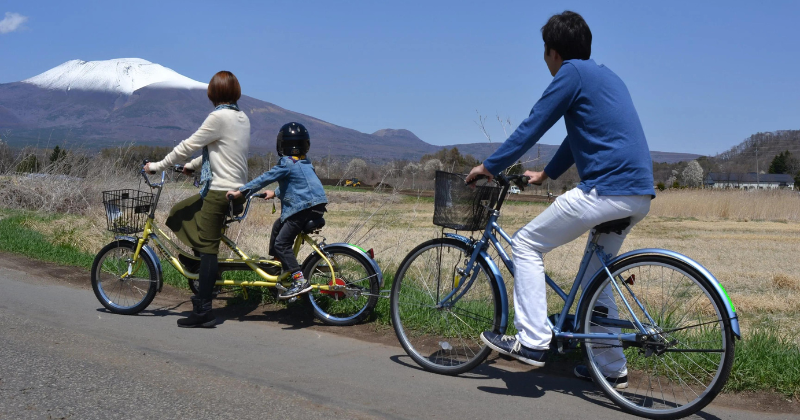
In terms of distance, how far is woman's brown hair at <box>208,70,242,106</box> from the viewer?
624cm

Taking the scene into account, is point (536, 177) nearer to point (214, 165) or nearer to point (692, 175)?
point (214, 165)

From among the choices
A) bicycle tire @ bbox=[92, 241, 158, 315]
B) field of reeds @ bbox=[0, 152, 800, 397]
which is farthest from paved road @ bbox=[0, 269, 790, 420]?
field of reeds @ bbox=[0, 152, 800, 397]

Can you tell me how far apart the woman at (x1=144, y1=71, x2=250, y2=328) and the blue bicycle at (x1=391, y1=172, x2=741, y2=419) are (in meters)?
1.90

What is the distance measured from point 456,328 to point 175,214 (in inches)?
111

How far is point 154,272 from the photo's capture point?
6527 millimetres

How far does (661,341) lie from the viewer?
411 cm

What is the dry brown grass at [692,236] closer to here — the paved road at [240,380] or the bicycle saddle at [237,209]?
the bicycle saddle at [237,209]

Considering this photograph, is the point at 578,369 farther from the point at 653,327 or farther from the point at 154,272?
the point at 154,272

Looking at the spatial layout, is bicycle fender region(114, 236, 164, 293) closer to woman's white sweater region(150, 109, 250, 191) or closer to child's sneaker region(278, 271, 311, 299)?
woman's white sweater region(150, 109, 250, 191)

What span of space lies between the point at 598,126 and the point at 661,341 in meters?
1.26

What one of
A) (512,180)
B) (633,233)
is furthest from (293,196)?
(633,233)

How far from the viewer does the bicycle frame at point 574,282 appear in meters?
3.94

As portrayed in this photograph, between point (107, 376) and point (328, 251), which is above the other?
point (328, 251)

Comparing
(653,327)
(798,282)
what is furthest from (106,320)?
(798,282)
